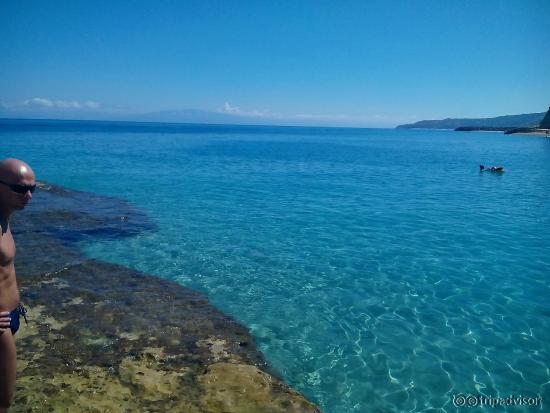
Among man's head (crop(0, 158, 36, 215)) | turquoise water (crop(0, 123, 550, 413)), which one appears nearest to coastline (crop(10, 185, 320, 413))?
turquoise water (crop(0, 123, 550, 413))

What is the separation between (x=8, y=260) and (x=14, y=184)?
1.07m

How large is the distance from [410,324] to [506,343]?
2546mm

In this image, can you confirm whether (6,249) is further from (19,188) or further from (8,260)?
(19,188)

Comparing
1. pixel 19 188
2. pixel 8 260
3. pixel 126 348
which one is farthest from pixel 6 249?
pixel 126 348

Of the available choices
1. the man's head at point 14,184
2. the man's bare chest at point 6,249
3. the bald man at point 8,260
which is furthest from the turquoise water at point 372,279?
the man's head at point 14,184

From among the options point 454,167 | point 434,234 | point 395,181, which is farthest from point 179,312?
point 454,167

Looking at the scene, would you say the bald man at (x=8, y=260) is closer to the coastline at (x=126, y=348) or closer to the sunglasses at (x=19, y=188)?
the sunglasses at (x=19, y=188)

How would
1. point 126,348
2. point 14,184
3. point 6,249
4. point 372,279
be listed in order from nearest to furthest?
point 14,184 → point 6,249 → point 126,348 → point 372,279

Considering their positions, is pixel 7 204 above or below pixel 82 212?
above

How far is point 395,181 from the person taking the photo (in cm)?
4062

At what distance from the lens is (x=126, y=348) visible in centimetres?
894

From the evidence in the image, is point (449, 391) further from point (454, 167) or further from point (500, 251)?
point (454, 167)

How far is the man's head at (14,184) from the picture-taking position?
4.74 meters

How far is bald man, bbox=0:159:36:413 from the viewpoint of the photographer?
15.5ft
